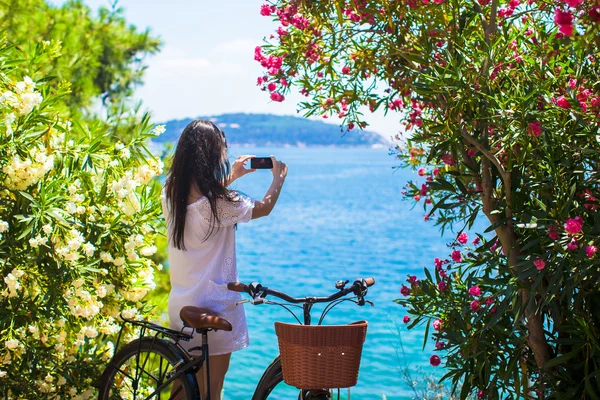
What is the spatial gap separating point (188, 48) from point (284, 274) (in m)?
52.1

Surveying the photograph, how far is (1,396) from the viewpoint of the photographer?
351 cm

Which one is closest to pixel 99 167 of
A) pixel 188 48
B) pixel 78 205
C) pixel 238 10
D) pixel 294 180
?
pixel 78 205

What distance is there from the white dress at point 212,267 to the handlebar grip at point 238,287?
0.22 meters

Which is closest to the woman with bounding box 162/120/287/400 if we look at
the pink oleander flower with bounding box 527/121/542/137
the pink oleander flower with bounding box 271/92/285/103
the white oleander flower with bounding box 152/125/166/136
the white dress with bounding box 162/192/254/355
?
the white dress with bounding box 162/192/254/355

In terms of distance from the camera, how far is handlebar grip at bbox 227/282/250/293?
106 inches

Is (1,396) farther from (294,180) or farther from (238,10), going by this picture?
(294,180)

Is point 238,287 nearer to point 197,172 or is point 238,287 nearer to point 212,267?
point 212,267

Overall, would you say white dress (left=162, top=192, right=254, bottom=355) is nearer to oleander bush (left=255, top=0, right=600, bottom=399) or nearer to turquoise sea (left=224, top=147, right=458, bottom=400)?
turquoise sea (left=224, top=147, right=458, bottom=400)

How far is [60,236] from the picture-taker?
332cm

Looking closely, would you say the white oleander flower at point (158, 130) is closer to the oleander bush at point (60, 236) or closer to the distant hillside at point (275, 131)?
the oleander bush at point (60, 236)

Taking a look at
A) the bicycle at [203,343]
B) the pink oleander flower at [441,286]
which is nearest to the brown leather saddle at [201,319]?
the bicycle at [203,343]

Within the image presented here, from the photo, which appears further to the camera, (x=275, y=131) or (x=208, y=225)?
(x=275, y=131)

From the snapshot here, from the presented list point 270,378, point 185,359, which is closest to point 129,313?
point 185,359

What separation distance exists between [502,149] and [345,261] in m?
21.9
